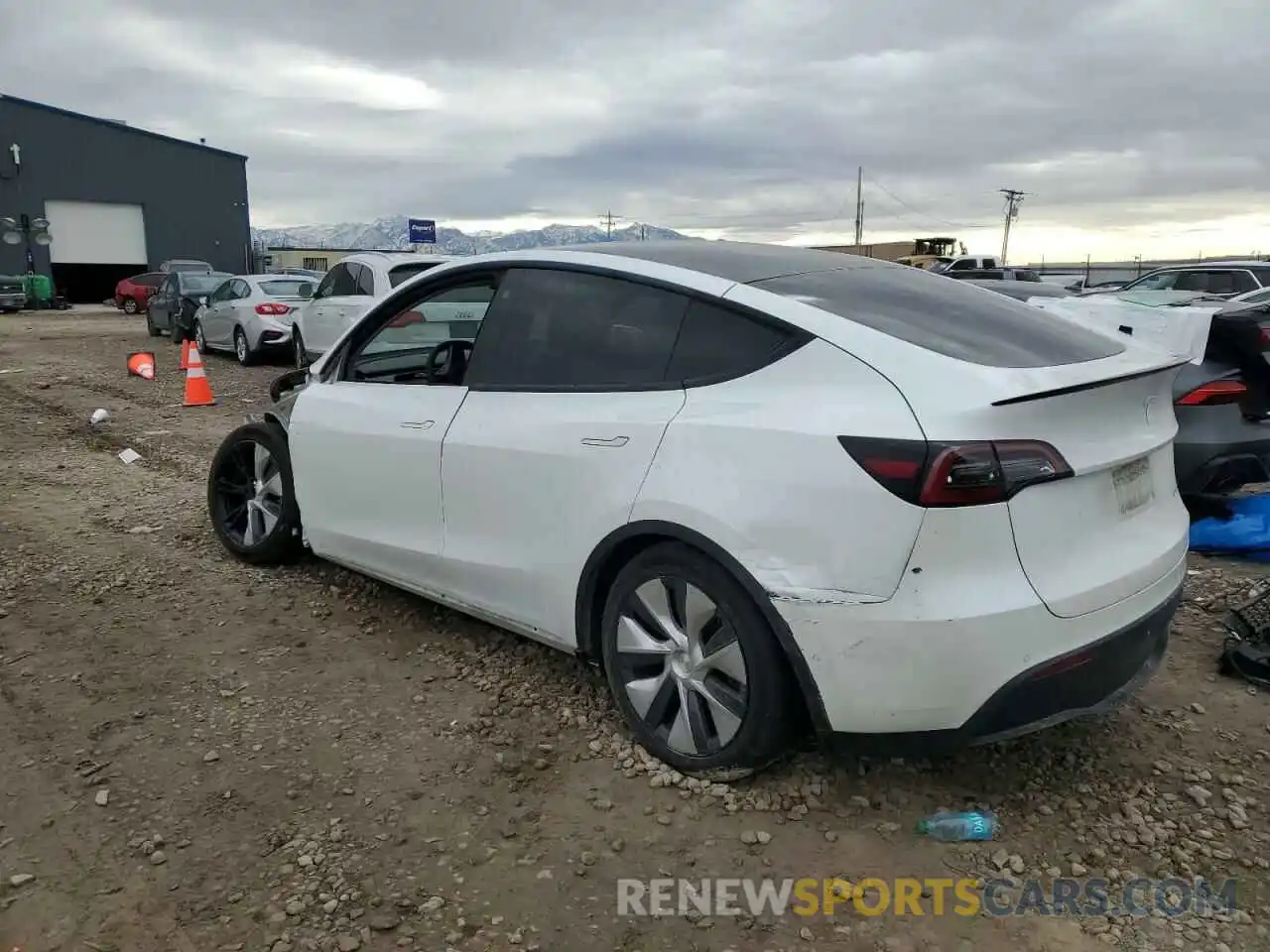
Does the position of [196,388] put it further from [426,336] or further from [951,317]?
[951,317]

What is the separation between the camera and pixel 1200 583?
4.61 metres

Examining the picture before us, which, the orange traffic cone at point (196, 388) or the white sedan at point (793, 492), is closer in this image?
the white sedan at point (793, 492)

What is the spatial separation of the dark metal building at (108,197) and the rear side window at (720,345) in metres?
44.7

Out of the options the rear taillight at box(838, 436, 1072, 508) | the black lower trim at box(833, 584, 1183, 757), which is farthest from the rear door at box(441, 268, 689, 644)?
the black lower trim at box(833, 584, 1183, 757)

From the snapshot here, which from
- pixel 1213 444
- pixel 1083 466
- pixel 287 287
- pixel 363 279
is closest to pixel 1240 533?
pixel 1213 444

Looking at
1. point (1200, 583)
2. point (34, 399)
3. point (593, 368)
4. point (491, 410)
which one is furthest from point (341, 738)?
point (34, 399)

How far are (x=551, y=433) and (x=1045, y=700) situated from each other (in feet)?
5.42

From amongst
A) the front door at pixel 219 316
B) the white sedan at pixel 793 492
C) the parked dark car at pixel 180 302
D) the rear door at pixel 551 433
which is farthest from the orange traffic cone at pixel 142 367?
the rear door at pixel 551 433

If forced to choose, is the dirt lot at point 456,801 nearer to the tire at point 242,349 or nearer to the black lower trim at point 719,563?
the black lower trim at point 719,563

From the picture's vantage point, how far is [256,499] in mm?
4891

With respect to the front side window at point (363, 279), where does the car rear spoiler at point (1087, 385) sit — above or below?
below

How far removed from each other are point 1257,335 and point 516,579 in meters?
3.89

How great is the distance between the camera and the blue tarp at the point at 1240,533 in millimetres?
4957

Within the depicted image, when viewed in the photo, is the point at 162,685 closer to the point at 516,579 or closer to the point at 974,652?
the point at 516,579
